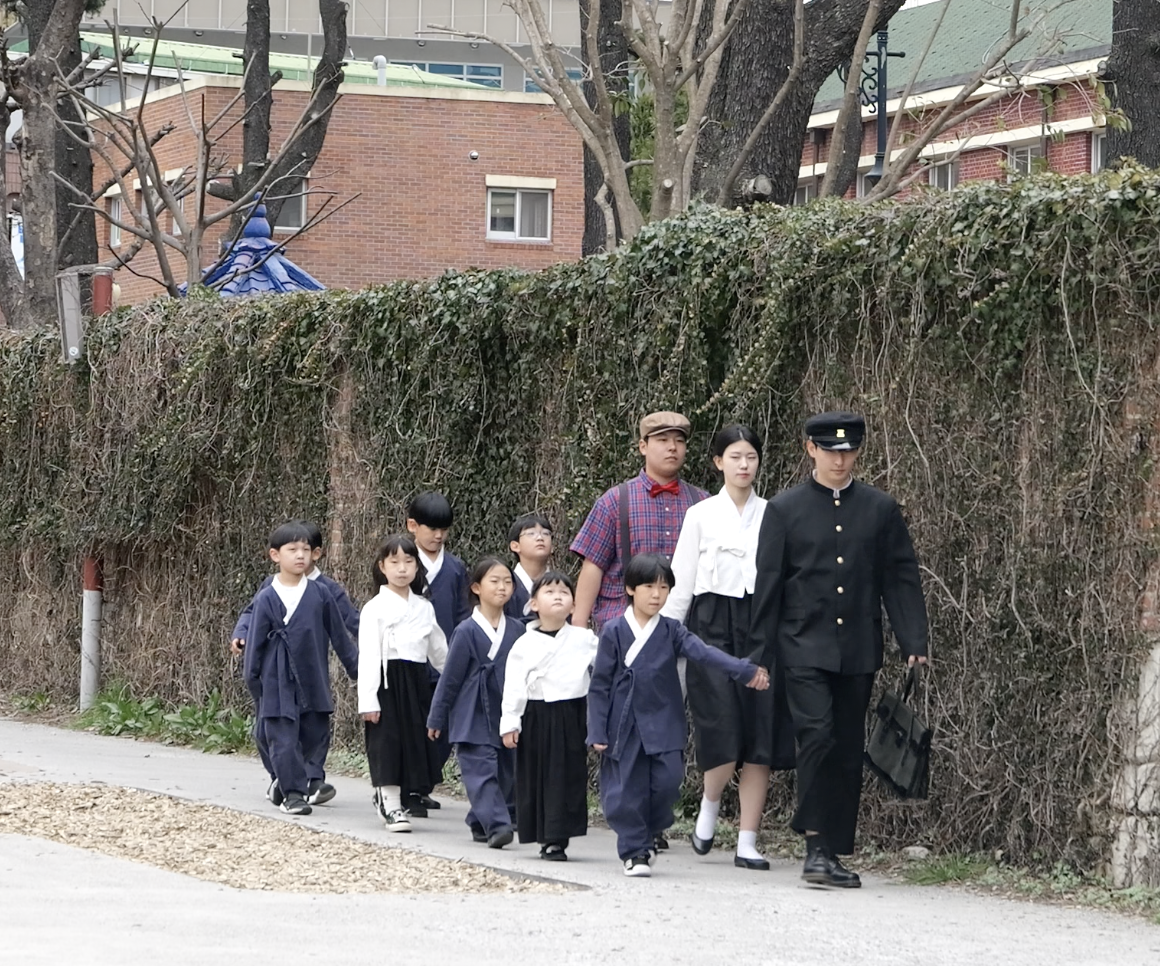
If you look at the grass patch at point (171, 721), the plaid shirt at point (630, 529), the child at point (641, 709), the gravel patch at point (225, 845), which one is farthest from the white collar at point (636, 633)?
the grass patch at point (171, 721)

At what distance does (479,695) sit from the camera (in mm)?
9109

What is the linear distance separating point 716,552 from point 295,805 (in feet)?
9.35

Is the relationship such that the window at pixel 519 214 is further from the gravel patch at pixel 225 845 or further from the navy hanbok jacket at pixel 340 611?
the gravel patch at pixel 225 845

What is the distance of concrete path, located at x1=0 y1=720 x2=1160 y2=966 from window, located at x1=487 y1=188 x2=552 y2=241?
30557 millimetres

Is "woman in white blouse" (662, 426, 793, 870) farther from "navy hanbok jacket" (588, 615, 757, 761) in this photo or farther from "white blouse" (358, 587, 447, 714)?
"white blouse" (358, 587, 447, 714)

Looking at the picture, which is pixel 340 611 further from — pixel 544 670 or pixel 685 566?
pixel 685 566

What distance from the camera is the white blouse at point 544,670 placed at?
863 centimetres

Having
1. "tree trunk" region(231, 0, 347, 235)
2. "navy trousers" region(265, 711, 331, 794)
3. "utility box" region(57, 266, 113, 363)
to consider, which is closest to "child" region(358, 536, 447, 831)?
"navy trousers" region(265, 711, 331, 794)

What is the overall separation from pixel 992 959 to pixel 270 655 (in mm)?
4800

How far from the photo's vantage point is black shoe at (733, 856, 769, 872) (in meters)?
8.45

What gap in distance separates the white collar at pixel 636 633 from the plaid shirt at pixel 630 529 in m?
0.61

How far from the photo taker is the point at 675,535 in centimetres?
897

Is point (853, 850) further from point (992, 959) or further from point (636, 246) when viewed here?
point (636, 246)

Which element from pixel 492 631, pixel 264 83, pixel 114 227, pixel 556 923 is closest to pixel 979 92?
pixel 264 83
